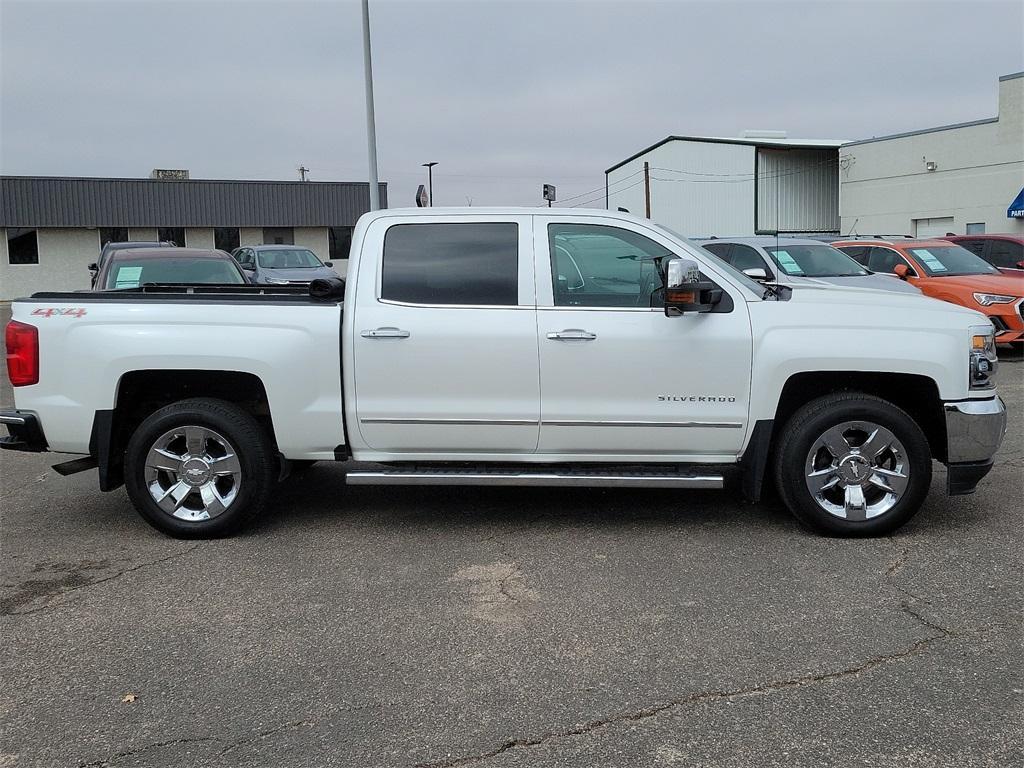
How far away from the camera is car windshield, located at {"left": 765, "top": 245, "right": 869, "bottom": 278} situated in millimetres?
13852

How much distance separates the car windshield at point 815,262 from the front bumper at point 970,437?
8323 millimetres

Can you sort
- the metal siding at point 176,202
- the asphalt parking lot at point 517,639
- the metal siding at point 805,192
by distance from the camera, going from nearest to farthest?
the asphalt parking lot at point 517,639
the metal siding at point 176,202
the metal siding at point 805,192

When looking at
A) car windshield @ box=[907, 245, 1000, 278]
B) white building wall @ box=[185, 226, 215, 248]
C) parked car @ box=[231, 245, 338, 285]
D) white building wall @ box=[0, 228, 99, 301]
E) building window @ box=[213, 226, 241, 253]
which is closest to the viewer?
car windshield @ box=[907, 245, 1000, 278]

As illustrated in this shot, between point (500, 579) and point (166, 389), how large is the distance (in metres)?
2.44

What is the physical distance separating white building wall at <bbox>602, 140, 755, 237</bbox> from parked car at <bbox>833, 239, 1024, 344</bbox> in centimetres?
2417

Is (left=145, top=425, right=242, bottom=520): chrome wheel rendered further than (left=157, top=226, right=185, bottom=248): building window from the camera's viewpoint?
No

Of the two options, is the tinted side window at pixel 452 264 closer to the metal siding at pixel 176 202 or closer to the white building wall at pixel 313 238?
the metal siding at pixel 176 202

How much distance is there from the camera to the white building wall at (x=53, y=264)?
37562 millimetres

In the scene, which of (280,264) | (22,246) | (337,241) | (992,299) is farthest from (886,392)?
(22,246)

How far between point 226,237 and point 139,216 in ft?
10.8

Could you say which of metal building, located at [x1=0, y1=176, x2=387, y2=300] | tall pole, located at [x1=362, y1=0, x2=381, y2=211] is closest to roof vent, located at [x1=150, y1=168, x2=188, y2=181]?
metal building, located at [x1=0, y1=176, x2=387, y2=300]

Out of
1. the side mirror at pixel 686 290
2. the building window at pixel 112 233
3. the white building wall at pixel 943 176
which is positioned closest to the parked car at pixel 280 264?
the side mirror at pixel 686 290

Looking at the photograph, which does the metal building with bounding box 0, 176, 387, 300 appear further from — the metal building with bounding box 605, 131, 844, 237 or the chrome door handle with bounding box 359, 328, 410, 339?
the chrome door handle with bounding box 359, 328, 410, 339

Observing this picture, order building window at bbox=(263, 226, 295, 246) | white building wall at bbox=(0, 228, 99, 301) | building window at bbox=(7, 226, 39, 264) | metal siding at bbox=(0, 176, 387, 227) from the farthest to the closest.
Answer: building window at bbox=(263, 226, 295, 246), white building wall at bbox=(0, 228, 99, 301), building window at bbox=(7, 226, 39, 264), metal siding at bbox=(0, 176, 387, 227)
